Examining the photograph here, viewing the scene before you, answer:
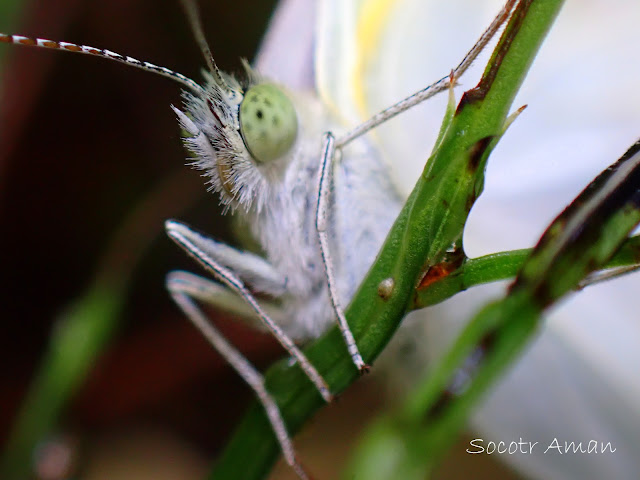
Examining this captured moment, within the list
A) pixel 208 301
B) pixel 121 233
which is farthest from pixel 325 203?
pixel 121 233

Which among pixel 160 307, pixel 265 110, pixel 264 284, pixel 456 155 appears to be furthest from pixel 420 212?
pixel 160 307

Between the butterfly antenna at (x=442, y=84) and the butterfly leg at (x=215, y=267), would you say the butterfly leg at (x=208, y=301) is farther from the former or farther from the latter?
the butterfly antenna at (x=442, y=84)

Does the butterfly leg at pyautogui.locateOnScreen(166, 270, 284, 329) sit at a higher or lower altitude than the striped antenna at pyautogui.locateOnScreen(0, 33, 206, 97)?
lower

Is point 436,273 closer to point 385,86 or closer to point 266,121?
point 266,121

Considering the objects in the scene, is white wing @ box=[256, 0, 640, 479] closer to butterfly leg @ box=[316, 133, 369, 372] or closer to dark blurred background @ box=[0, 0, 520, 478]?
butterfly leg @ box=[316, 133, 369, 372]

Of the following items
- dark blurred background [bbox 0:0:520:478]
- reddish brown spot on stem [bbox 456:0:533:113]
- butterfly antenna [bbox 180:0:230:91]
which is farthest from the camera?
dark blurred background [bbox 0:0:520:478]

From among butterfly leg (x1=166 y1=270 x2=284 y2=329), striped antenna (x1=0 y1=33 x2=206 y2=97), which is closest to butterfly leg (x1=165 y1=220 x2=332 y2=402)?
butterfly leg (x1=166 y1=270 x2=284 y2=329)
